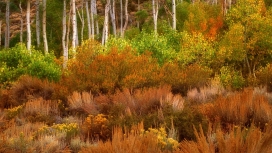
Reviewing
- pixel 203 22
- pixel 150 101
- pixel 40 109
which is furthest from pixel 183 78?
pixel 203 22

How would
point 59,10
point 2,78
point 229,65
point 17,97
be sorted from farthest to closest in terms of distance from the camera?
point 59,10, point 229,65, point 2,78, point 17,97

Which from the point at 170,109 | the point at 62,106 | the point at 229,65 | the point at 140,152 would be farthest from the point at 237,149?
the point at 229,65

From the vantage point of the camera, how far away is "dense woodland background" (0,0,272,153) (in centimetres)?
630

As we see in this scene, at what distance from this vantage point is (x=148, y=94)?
11289 mm

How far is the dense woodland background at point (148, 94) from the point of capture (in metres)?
6.30

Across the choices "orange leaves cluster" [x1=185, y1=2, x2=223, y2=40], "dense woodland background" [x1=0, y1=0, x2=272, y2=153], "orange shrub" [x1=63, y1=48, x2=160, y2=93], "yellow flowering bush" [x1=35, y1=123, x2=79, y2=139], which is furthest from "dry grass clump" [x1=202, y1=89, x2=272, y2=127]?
"orange leaves cluster" [x1=185, y1=2, x2=223, y2=40]

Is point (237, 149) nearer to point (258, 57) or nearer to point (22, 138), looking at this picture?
point (22, 138)

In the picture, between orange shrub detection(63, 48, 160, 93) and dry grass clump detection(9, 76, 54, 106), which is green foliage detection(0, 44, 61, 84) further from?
orange shrub detection(63, 48, 160, 93)

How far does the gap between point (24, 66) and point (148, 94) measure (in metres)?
12.2

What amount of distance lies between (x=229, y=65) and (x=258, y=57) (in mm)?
2423

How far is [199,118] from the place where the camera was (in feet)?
26.5

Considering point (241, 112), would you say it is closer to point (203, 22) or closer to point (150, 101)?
point (150, 101)

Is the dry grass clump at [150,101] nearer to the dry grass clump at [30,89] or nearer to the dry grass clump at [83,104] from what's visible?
the dry grass clump at [83,104]

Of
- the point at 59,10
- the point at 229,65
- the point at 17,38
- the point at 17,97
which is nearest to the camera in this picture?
the point at 17,97
